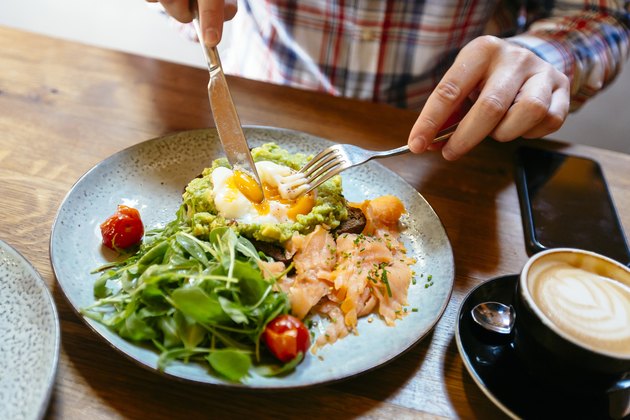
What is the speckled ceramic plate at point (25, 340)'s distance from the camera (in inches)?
44.6

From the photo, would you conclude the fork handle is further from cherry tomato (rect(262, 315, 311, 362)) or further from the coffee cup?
cherry tomato (rect(262, 315, 311, 362))

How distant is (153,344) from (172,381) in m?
0.10

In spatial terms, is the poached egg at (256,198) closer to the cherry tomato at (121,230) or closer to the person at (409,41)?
the cherry tomato at (121,230)

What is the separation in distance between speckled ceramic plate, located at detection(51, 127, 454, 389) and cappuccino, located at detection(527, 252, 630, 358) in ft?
0.92

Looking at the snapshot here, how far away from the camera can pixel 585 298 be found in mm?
1318

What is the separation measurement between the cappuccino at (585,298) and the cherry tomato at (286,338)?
21.5 inches

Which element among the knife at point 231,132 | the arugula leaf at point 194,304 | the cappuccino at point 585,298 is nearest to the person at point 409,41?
the knife at point 231,132

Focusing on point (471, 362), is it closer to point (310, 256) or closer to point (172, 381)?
point (310, 256)

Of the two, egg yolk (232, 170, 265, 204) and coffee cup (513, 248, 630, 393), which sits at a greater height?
coffee cup (513, 248, 630, 393)

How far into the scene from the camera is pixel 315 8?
2.57 m

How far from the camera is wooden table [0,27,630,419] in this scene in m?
1.30

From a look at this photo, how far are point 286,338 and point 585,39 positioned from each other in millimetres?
2024

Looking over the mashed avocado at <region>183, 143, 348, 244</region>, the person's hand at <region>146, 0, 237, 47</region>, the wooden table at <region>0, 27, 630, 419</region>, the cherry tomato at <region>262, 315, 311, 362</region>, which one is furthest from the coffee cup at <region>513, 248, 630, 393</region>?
the person's hand at <region>146, 0, 237, 47</region>

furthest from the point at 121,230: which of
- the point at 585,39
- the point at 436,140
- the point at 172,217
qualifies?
the point at 585,39
